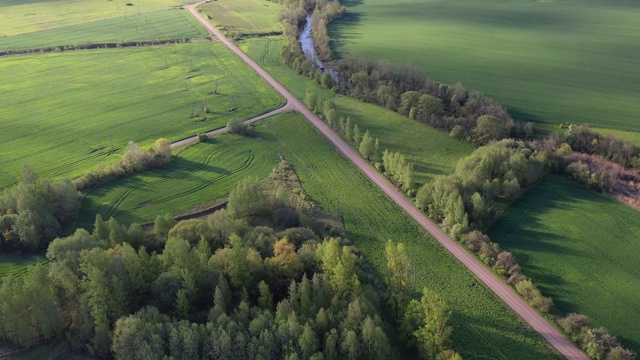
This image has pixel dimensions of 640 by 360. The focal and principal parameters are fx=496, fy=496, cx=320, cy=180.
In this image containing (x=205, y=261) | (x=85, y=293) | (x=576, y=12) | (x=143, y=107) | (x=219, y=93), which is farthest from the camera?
(x=576, y=12)

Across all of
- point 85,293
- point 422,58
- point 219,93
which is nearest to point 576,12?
point 422,58

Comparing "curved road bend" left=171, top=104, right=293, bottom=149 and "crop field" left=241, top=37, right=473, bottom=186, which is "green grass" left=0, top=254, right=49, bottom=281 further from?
"crop field" left=241, top=37, right=473, bottom=186

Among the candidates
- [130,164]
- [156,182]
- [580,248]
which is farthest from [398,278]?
[130,164]

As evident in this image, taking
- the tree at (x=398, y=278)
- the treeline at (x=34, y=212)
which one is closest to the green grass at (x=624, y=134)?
the tree at (x=398, y=278)

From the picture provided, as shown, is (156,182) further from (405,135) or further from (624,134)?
(624,134)

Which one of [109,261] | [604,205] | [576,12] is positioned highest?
[576,12]

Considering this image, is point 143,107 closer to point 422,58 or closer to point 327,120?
point 327,120

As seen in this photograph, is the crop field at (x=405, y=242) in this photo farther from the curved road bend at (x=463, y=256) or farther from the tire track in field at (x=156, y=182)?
the tire track in field at (x=156, y=182)
